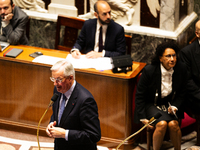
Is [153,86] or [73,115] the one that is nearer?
[73,115]

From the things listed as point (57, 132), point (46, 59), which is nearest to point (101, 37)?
point (46, 59)

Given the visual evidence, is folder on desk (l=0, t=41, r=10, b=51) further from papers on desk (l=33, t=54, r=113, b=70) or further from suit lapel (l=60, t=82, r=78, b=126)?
suit lapel (l=60, t=82, r=78, b=126)

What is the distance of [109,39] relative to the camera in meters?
4.56

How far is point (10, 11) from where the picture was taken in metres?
4.72

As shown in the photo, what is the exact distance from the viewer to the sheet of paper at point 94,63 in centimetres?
424

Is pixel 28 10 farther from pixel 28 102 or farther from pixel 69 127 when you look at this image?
pixel 69 127

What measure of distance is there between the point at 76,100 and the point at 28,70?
71.6 inches

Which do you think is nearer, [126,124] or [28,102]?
[126,124]

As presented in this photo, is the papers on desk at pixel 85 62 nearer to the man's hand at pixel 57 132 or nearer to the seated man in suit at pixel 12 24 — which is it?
the seated man in suit at pixel 12 24

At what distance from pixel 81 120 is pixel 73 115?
9cm

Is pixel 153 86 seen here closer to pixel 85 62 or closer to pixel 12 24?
pixel 85 62

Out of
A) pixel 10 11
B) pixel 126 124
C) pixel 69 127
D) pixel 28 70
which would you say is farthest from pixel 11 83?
pixel 69 127

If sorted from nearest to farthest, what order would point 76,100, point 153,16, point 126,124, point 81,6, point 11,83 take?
point 76,100 < point 126,124 < point 11,83 < point 153,16 < point 81,6

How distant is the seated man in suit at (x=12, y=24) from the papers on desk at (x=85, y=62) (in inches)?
23.1
